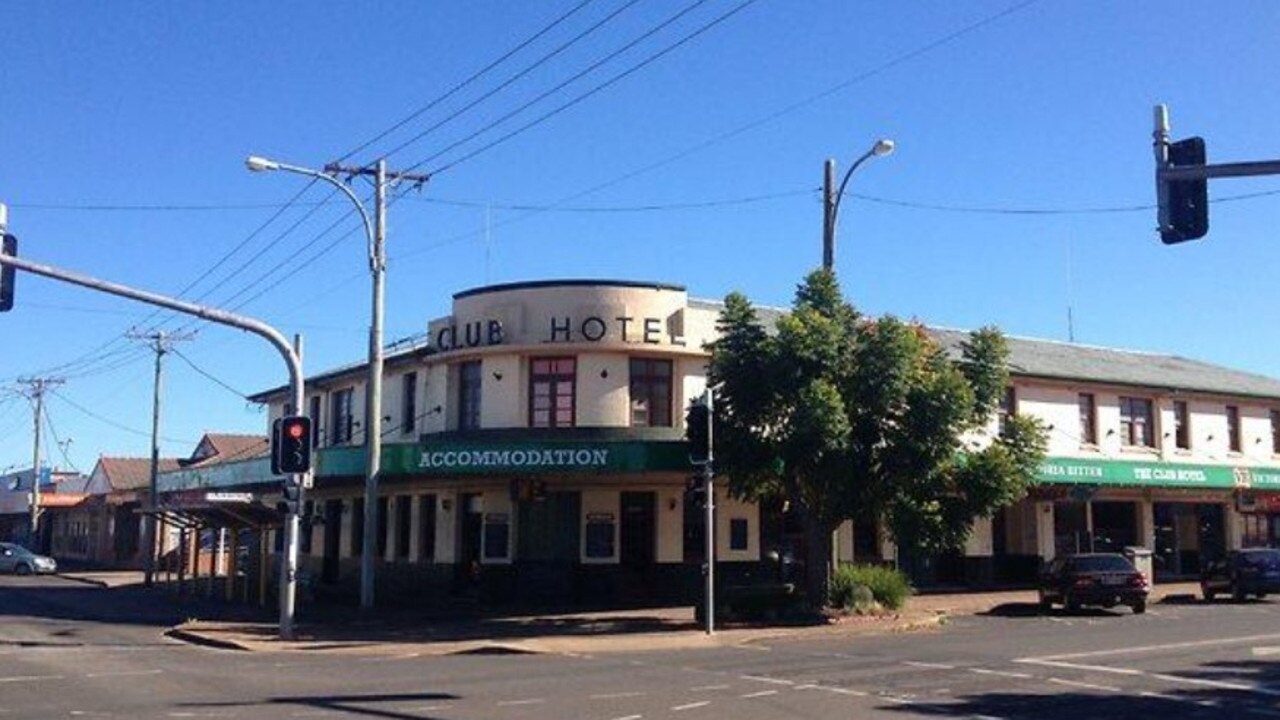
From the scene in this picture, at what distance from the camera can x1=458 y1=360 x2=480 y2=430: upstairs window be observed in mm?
33250

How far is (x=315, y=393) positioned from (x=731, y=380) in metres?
20.0

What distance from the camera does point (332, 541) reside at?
42000 mm

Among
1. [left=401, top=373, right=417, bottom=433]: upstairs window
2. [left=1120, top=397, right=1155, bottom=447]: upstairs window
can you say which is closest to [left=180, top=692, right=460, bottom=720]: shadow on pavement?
[left=401, top=373, right=417, bottom=433]: upstairs window

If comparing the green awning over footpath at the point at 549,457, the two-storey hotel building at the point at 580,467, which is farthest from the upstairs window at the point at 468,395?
the green awning over footpath at the point at 549,457

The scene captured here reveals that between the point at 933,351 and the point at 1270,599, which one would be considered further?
the point at 1270,599

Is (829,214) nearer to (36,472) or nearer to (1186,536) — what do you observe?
(1186,536)

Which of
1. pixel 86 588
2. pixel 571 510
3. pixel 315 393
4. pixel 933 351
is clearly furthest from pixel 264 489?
pixel 933 351

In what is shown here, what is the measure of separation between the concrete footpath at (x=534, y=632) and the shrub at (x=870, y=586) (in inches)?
20.4

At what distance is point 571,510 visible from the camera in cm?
3231

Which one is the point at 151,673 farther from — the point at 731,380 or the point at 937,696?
the point at 731,380

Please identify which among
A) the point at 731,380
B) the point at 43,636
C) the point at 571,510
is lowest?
the point at 43,636

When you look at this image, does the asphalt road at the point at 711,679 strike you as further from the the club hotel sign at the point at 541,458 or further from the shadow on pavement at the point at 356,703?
the the club hotel sign at the point at 541,458

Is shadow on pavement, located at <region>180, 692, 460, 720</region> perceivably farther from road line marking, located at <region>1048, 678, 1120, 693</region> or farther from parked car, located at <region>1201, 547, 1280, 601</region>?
parked car, located at <region>1201, 547, 1280, 601</region>

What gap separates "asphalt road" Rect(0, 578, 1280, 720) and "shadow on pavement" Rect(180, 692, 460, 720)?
27 mm
